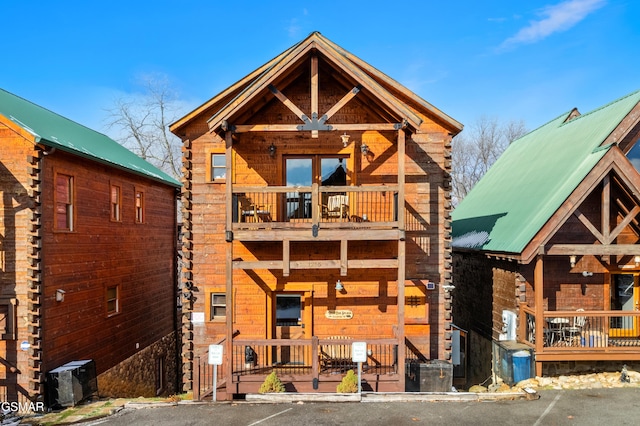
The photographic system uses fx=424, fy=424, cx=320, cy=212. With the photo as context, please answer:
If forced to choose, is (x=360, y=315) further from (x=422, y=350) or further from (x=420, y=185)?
(x=420, y=185)

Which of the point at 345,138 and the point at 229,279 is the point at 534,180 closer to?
the point at 345,138

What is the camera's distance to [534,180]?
15.5 metres

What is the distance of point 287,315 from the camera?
12.4 metres

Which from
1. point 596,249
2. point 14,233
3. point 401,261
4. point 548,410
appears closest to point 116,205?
point 14,233

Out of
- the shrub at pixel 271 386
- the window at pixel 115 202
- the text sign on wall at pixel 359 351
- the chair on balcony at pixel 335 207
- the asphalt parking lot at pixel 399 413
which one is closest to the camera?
the asphalt parking lot at pixel 399 413

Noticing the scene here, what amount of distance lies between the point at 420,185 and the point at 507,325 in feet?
18.0

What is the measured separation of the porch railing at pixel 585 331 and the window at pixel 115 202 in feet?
46.6

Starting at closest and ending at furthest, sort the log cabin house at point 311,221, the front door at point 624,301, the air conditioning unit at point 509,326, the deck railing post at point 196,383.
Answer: the deck railing post at point 196,383
the log cabin house at point 311,221
the air conditioning unit at point 509,326
the front door at point 624,301

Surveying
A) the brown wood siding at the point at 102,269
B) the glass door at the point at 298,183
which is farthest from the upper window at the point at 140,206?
the glass door at the point at 298,183

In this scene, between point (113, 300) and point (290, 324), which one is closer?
point (290, 324)

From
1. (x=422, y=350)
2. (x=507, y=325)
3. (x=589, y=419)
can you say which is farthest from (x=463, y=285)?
(x=589, y=419)

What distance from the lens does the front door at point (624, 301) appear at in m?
13.4

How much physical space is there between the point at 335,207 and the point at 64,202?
8.16 m

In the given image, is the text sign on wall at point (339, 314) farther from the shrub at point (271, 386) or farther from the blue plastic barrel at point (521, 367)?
the blue plastic barrel at point (521, 367)
